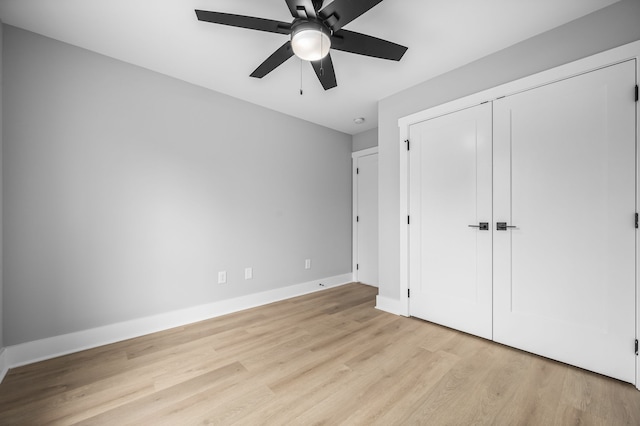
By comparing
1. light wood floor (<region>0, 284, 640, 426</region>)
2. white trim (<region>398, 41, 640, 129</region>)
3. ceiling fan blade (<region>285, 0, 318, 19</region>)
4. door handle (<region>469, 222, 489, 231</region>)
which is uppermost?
ceiling fan blade (<region>285, 0, 318, 19</region>)

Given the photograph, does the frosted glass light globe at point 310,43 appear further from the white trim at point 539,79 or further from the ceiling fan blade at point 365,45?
the white trim at point 539,79

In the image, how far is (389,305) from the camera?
3104 millimetres

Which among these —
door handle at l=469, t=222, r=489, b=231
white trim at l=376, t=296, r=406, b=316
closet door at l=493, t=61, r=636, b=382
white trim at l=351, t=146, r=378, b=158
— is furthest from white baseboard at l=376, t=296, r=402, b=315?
white trim at l=351, t=146, r=378, b=158

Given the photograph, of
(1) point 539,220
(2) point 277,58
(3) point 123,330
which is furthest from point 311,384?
(2) point 277,58

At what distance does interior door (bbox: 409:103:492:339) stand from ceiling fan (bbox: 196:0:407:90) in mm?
1171

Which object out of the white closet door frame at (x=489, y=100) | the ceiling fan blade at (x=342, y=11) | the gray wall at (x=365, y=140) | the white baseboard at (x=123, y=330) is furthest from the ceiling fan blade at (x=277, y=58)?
the gray wall at (x=365, y=140)

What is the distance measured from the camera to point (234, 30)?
Answer: 2.07 meters

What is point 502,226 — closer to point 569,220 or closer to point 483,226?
point 483,226

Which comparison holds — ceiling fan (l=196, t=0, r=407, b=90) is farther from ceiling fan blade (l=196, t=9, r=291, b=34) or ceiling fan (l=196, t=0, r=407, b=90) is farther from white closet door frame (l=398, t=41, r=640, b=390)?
white closet door frame (l=398, t=41, r=640, b=390)

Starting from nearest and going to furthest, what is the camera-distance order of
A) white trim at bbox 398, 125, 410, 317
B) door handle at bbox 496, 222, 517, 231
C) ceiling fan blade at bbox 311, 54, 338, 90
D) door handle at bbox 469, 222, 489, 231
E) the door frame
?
ceiling fan blade at bbox 311, 54, 338, 90, door handle at bbox 496, 222, 517, 231, door handle at bbox 469, 222, 489, 231, white trim at bbox 398, 125, 410, 317, the door frame

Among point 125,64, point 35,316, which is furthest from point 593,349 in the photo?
point 125,64

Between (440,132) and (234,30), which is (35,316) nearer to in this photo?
(234,30)

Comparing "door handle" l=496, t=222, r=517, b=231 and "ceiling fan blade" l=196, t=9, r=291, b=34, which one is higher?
"ceiling fan blade" l=196, t=9, r=291, b=34

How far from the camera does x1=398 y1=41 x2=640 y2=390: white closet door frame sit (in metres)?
1.74
